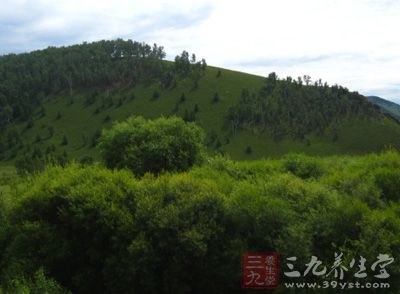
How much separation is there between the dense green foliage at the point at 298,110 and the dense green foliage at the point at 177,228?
5133 inches

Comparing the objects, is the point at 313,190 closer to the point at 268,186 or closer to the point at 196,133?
the point at 268,186

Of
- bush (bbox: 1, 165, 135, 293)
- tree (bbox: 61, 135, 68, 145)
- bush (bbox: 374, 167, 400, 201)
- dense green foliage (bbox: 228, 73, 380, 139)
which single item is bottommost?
tree (bbox: 61, 135, 68, 145)

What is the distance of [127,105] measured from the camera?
198375 millimetres

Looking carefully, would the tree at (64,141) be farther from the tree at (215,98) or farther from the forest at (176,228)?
the forest at (176,228)

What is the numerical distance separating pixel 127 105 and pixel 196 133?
145978mm

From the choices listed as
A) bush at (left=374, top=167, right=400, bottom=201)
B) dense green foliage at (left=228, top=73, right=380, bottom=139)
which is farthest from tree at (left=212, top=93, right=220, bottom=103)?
bush at (left=374, top=167, right=400, bottom=201)

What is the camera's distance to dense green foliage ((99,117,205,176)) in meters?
52.5

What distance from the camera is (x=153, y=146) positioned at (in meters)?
52.1

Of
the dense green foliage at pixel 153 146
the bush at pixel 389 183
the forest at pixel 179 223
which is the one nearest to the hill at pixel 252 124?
the dense green foliage at pixel 153 146

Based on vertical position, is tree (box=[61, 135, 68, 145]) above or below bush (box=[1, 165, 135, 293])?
below

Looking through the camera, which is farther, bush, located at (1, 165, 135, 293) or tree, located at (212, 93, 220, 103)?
tree, located at (212, 93, 220, 103)

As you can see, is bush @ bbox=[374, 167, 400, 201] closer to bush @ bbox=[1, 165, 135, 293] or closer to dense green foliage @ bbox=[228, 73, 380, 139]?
bush @ bbox=[1, 165, 135, 293]

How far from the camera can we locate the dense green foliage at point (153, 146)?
172 ft

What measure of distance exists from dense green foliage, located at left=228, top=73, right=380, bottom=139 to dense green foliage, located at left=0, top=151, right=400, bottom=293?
13037cm
